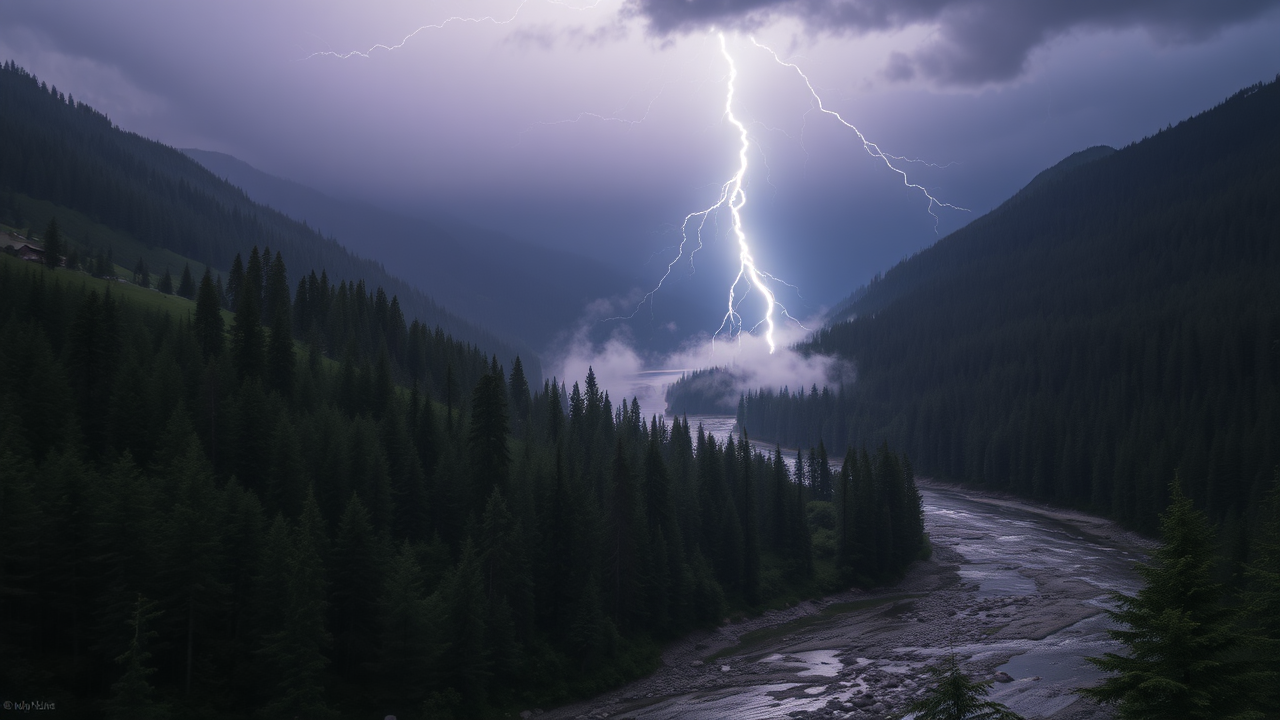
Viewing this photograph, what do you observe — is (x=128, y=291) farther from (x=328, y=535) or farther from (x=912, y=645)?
(x=912, y=645)

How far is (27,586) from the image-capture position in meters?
38.2

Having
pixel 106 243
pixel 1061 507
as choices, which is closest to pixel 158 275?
pixel 106 243

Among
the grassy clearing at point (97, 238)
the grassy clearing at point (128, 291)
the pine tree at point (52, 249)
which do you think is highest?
the grassy clearing at point (97, 238)

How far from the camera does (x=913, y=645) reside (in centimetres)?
5719

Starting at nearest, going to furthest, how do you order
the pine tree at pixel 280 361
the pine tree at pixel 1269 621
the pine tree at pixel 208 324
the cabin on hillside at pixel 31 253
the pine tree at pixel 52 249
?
the pine tree at pixel 1269 621 → the pine tree at pixel 280 361 → the pine tree at pixel 208 324 → the pine tree at pixel 52 249 → the cabin on hillside at pixel 31 253

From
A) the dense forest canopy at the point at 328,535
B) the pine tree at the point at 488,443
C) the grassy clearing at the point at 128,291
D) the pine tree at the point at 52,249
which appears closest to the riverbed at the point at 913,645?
the dense forest canopy at the point at 328,535

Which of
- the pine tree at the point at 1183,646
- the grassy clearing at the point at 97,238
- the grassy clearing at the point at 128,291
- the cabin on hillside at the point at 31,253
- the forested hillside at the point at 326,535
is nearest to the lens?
the pine tree at the point at 1183,646

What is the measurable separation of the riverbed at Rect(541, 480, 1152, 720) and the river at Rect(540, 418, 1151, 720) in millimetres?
119

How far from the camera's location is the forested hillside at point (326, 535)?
128 ft

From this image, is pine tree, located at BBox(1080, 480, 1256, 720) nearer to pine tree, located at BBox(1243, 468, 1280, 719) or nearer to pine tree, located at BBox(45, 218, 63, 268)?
pine tree, located at BBox(1243, 468, 1280, 719)

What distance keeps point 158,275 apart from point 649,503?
161622 millimetres

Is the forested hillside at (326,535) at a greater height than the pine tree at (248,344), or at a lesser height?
lesser

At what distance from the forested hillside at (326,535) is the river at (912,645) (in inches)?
→ 152

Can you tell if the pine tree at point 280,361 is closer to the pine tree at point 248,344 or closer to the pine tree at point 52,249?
the pine tree at point 248,344
